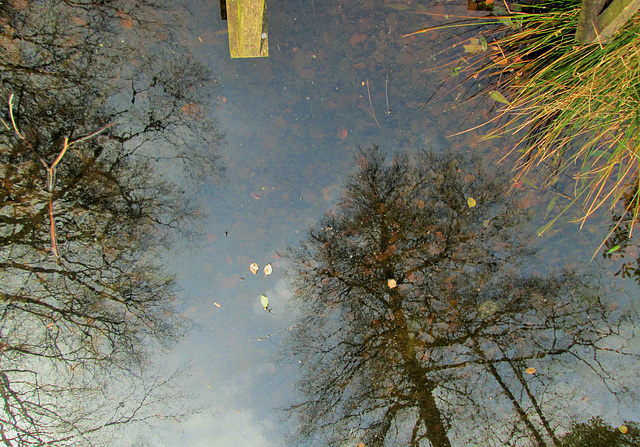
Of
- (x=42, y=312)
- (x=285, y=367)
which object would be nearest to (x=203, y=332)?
(x=285, y=367)

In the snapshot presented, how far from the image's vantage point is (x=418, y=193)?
2328 millimetres

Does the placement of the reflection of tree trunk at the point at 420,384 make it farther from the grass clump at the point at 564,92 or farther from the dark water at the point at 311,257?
the grass clump at the point at 564,92

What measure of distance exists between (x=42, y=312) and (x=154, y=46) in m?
2.22

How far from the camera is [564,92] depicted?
1863 mm

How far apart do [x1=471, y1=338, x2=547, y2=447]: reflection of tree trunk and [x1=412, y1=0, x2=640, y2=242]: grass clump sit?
1.24 m

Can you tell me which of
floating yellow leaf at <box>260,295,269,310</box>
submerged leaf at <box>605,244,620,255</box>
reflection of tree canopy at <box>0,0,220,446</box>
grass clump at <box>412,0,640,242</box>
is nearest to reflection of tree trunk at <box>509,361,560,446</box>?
submerged leaf at <box>605,244,620,255</box>

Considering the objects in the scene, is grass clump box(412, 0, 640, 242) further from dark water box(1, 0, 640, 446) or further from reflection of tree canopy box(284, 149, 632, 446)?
reflection of tree canopy box(284, 149, 632, 446)

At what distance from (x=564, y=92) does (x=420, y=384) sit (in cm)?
227

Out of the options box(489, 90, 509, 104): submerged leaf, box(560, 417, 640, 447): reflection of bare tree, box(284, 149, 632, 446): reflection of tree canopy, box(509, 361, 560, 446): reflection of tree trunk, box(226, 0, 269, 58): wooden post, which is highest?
box(226, 0, 269, 58): wooden post

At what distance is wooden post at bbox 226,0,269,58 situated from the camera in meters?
2.04

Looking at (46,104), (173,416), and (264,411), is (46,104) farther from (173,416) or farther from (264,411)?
(264,411)

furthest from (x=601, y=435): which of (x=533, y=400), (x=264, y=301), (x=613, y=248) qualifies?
(x=264, y=301)

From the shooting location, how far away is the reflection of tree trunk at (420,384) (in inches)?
95.1

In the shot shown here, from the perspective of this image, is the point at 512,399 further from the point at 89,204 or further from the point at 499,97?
the point at 89,204
